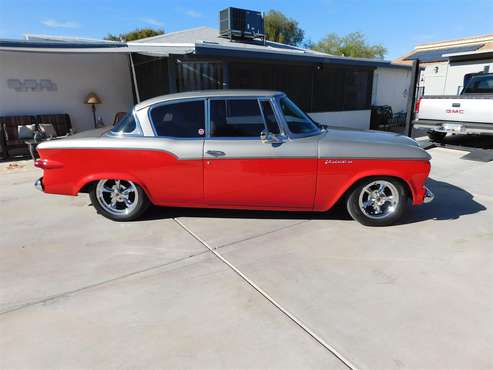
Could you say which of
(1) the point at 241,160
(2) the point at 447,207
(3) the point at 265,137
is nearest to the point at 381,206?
(2) the point at 447,207

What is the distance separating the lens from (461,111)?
855 cm

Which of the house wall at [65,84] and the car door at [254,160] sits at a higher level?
the house wall at [65,84]

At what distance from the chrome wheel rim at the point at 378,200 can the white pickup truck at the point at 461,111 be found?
5834 millimetres

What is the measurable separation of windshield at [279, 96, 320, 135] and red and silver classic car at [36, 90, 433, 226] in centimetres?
2

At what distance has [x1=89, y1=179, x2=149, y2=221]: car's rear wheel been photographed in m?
4.33

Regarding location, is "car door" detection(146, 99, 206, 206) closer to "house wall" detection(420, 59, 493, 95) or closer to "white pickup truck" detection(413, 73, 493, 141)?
"white pickup truck" detection(413, 73, 493, 141)

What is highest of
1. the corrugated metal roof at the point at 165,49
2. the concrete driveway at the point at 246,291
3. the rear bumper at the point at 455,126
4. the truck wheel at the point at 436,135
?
the corrugated metal roof at the point at 165,49

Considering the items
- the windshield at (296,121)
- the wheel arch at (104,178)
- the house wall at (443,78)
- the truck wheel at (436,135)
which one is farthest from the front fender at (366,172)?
the house wall at (443,78)

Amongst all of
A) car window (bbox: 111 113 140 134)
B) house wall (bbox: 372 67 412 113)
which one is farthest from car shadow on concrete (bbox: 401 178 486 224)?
house wall (bbox: 372 67 412 113)

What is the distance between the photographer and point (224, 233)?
4.01 m

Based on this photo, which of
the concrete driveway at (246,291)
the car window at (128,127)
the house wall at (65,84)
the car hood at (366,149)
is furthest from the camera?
the house wall at (65,84)

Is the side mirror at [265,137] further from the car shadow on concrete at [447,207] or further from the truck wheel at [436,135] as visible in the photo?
the truck wheel at [436,135]

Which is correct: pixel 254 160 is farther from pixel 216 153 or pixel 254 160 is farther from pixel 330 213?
pixel 330 213

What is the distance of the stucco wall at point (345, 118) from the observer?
442 inches
